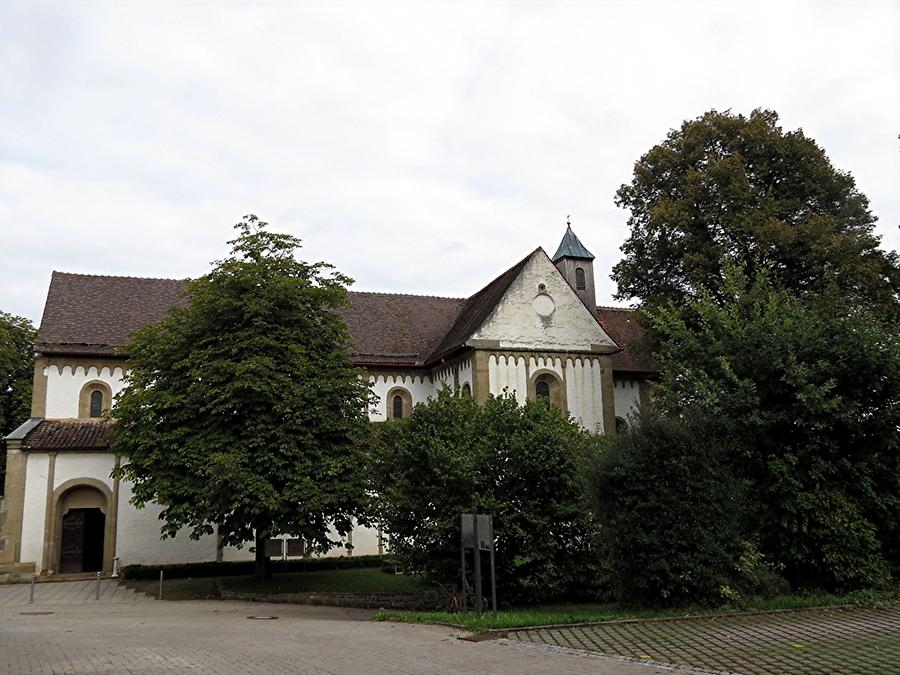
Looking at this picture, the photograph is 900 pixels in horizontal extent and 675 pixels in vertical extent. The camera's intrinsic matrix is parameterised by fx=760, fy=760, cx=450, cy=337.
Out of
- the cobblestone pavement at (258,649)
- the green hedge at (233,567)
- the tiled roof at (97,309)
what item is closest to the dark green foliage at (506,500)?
the cobblestone pavement at (258,649)

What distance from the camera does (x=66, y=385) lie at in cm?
3092

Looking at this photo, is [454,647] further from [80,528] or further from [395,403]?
[395,403]

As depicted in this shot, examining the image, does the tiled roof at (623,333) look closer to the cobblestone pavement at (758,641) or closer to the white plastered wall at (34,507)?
the cobblestone pavement at (758,641)

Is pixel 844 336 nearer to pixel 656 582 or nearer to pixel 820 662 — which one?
pixel 656 582

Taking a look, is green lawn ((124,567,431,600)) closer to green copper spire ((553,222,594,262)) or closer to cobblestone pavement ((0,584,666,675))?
cobblestone pavement ((0,584,666,675))

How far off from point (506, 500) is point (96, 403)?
21.1 meters

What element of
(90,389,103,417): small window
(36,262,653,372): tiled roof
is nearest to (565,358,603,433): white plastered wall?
(36,262,653,372): tiled roof

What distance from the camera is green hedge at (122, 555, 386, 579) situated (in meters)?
27.4

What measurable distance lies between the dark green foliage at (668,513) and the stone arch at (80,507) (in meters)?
21.2

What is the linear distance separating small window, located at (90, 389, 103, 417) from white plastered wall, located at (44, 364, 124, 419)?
555 mm

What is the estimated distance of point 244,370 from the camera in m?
21.3

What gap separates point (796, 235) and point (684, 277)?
4283 millimetres

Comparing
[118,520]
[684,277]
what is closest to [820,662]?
[684,277]

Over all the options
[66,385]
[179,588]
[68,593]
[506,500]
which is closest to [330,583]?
[179,588]
